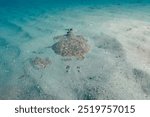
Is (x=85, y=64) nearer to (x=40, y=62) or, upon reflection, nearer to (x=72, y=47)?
(x=72, y=47)

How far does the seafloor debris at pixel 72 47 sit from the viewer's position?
6.87m

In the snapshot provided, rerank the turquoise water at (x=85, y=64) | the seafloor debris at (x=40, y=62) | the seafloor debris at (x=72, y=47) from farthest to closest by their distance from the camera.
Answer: the seafloor debris at (x=72, y=47) < the seafloor debris at (x=40, y=62) < the turquoise water at (x=85, y=64)

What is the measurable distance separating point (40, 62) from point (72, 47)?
1.01 m

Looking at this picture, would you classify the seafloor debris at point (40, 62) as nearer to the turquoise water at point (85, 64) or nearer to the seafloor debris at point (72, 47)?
the turquoise water at point (85, 64)

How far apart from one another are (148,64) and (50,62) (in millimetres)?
2590

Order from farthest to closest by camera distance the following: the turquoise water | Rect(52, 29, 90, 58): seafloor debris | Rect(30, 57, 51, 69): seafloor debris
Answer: Rect(52, 29, 90, 58): seafloor debris, Rect(30, 57, 51, 69): seafloor debris, the turquoise water

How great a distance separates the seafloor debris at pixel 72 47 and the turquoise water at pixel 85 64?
160 millimetres

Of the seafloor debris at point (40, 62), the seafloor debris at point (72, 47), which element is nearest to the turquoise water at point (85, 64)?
the seafloor debris at point (40, 62)

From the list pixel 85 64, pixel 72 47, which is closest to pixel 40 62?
pixel 72 47

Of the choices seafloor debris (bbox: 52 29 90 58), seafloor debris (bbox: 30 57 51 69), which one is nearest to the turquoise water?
seafloor debris (bbox: 30 57 51 69)

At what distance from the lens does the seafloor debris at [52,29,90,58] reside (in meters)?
6.87

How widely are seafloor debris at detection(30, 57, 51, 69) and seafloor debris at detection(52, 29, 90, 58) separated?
1.51 ft

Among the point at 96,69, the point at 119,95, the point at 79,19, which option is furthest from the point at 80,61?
the point at 79,19

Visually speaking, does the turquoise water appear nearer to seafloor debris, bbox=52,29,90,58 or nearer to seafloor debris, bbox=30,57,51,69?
seafloor debris, bbox=30,57,51,69
